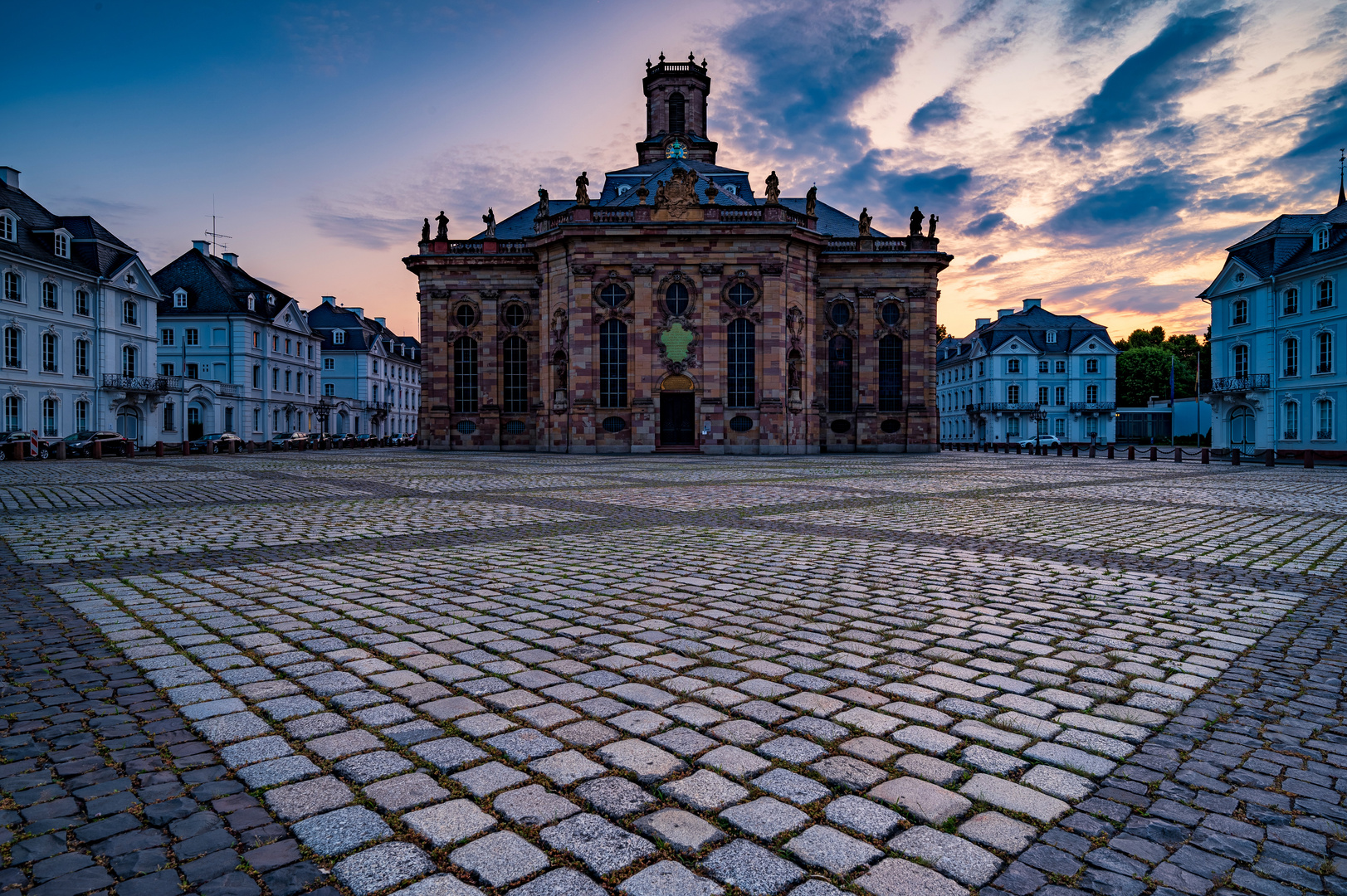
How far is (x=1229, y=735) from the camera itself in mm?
3391

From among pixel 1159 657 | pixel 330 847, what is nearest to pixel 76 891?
pixel 330 847

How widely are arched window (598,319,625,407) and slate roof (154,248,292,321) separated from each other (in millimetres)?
33139

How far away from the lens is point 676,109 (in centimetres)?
5500

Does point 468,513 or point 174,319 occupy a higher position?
point 174,319

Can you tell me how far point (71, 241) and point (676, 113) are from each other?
37733 mm

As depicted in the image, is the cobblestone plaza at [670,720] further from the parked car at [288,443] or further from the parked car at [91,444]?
the parked car at [288,443]

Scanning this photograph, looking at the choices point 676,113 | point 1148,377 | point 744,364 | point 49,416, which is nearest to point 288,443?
point 49,416

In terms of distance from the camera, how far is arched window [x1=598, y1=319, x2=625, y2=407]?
3925 cm

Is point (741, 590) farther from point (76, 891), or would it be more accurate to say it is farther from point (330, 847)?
point (76, 891)

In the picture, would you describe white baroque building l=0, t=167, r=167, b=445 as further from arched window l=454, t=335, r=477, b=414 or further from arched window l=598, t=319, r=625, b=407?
arched window l=598, t=319, r=625, b=407

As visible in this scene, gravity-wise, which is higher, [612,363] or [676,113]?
[676,113]

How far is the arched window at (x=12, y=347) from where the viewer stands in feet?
125

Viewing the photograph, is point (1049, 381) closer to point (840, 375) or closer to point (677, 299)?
point (840, 375)

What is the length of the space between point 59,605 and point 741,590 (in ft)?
16.3
